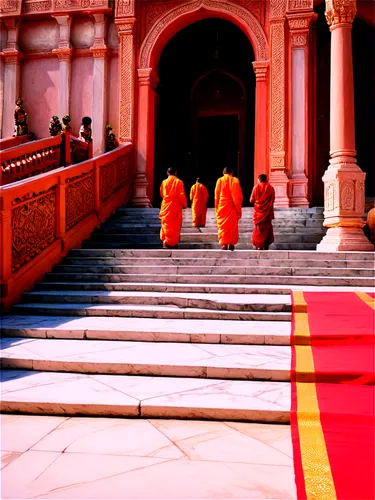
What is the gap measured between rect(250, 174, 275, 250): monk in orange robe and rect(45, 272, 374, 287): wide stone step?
6.37 feet

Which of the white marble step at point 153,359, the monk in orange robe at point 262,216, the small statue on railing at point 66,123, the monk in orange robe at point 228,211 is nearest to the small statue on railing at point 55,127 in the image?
the small statue on railing at point 66,123

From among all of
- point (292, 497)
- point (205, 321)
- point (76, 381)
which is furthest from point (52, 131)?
point (292, 497)

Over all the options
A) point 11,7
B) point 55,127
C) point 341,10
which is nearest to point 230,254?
point 341,10

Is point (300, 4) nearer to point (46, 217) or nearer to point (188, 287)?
point (46, 217)

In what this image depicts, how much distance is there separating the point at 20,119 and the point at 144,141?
3408 millimetres

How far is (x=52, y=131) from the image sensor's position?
1268 centimetres

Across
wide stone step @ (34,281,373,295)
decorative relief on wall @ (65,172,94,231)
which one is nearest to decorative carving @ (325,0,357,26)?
wide stone step @ (34,281,373,295)

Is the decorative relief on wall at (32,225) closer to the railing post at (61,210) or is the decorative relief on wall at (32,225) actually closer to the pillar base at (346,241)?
the railing post at (61,210)

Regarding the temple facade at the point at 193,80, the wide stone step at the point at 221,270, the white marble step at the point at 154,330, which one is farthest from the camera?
the temple facade at the point at 193,80

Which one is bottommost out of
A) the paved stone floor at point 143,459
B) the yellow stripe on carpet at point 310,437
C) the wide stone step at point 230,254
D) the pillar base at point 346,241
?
the paved stone floor at point 143,459

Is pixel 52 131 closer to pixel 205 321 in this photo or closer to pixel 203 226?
pixel 203 226

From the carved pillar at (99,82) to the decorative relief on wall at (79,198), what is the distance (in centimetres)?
381

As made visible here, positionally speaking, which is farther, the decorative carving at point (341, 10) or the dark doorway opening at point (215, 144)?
the dark doorway opening at point (215, 144)

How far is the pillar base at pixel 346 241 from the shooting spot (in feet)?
28.2
